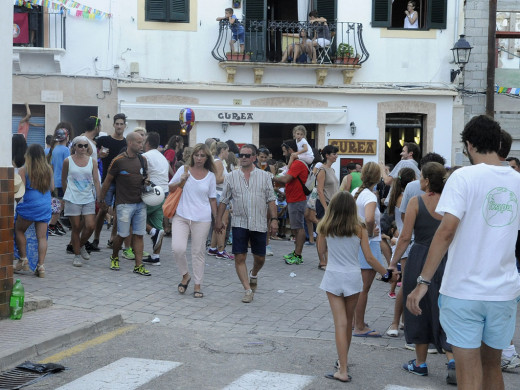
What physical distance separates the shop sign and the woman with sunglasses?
11.6 meters

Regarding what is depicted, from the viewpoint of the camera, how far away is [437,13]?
2150cm

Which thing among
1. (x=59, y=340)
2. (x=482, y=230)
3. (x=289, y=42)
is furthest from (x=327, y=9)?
(x=482, y=230)

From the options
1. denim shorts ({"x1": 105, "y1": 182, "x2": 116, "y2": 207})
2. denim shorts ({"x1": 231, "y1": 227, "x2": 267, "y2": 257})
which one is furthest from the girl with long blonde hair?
denim shorts ({"x1": 231, "y1": 227, "x2": 267, "y2": 257})

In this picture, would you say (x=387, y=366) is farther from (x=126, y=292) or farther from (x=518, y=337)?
(x=126, y=292)

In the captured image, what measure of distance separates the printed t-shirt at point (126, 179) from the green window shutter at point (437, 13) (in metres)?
13.6

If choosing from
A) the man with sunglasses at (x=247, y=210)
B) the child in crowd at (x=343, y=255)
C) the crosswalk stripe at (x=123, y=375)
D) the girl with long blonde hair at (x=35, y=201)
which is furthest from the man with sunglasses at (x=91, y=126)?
the child in crowd at (x=343, y=255)

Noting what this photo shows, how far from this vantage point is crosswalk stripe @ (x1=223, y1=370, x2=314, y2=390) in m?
5.84

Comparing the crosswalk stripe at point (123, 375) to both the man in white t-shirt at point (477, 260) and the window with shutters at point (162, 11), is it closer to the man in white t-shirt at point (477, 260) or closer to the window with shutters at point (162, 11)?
the man in white t-shirt at point (477, 260)

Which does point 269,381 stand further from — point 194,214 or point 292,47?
point 292,47

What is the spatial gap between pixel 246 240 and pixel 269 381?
3.42 meters

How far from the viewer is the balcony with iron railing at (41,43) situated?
1964cm

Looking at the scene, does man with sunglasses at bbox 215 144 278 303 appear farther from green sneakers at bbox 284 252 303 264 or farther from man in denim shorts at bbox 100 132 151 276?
green sneakers at bbox 284 252 303 264

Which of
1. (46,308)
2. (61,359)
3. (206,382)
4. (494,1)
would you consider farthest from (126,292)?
(494,1)

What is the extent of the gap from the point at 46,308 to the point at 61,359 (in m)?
1.70
